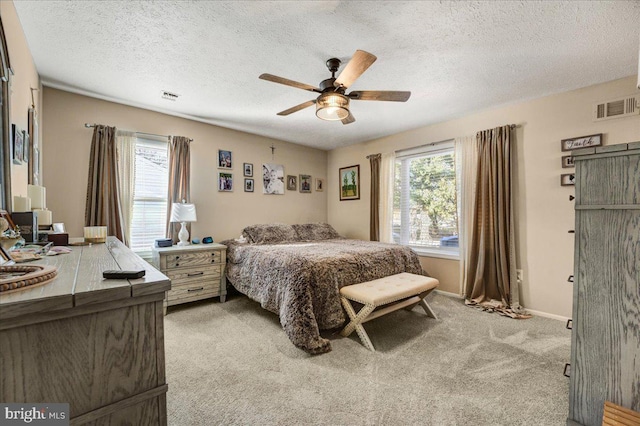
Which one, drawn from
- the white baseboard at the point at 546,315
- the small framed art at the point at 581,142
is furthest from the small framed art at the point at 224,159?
the white baseboard at the point at 546,315

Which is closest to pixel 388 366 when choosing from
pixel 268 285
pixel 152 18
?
pixel 268 285

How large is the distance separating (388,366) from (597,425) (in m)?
1.08

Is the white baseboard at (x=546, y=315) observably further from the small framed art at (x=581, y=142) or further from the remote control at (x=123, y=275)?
the remote control at (x=123, y=275)

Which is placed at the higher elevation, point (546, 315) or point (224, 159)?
point (224, 159)

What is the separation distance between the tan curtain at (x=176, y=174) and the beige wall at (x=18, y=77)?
144cm

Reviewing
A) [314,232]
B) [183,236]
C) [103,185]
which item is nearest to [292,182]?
[314,232]

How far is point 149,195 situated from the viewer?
11.3ft

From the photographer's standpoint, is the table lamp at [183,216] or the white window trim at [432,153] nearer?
the table lamp at [183,216]

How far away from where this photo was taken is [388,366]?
78.6 inches

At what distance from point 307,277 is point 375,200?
248 centimetres

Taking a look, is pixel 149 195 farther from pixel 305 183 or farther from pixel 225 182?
pixel 305 183

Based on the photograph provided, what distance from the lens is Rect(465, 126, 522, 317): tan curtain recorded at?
122 inches

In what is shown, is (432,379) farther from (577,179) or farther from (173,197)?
(173,197)

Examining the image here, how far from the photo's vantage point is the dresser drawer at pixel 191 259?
A: 10.1 feet
